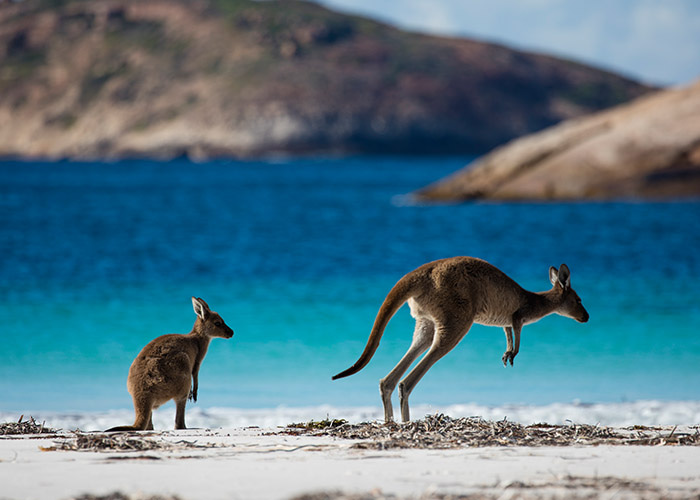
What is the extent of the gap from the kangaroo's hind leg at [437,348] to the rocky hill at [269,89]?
156 meters

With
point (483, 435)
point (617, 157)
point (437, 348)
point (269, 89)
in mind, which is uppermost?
point (269, 89)

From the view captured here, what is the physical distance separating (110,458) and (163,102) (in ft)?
561

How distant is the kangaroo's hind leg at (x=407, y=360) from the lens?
7.06 m

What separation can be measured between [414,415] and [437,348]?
2807 millimetres

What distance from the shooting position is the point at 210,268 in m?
25.8

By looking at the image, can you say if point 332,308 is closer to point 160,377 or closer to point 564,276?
point 564,276

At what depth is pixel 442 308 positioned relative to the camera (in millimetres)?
6934

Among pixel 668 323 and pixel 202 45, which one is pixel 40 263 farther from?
pixel 202 45

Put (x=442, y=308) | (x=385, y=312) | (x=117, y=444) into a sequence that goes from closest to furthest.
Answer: (x=117, y=444)
(x=385, y=312)
(x=442, y=308)

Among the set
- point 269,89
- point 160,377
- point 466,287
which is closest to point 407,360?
point 466,287

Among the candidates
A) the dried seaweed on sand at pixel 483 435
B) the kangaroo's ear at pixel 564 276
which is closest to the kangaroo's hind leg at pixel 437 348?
the dried seaweed on sand at pixel 483 435

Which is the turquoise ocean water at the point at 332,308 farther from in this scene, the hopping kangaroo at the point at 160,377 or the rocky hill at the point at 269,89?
the rocky hill at the point at 269,89

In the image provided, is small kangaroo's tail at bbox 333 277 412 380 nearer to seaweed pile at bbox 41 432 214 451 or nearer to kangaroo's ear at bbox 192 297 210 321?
seaweed pile at bbox 41 432 214 451

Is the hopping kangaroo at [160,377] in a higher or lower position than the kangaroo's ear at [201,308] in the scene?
lower
